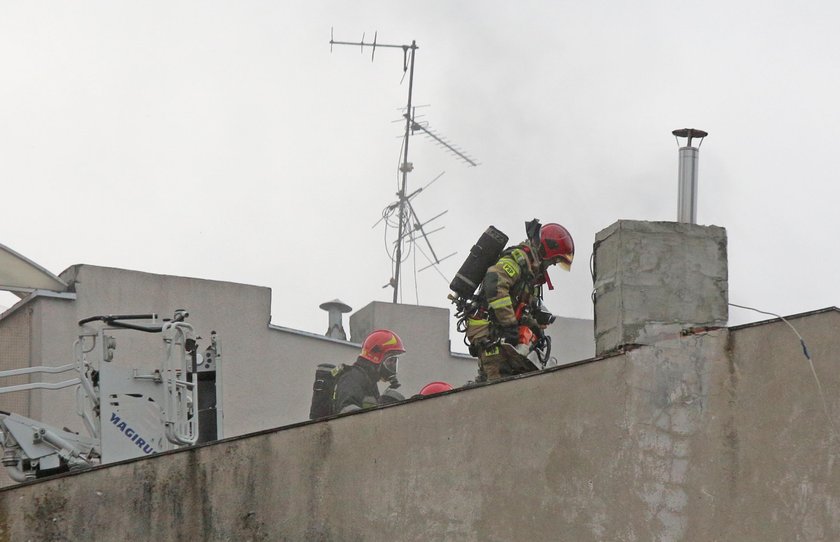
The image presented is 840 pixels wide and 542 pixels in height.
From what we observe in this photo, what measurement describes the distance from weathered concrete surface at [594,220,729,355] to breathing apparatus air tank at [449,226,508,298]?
2925 mm

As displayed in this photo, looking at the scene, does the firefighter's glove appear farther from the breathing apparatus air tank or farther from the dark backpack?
the dark backpack

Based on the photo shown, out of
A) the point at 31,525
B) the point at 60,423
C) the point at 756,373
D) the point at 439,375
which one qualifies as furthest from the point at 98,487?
the point at 439,375

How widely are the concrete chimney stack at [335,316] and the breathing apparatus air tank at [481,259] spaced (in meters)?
8.50

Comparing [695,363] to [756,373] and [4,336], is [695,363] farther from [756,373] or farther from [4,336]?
[4,336]

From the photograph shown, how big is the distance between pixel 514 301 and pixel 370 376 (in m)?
3.12

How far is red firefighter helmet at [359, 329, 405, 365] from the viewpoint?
1503 cm

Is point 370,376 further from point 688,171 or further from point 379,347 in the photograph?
point 688,171

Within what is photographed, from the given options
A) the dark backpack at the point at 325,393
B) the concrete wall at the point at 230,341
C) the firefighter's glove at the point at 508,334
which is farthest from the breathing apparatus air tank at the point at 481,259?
the concrete wall at the point at 230,341

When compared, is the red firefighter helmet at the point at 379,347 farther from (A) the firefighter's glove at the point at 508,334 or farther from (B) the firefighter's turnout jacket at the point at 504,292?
(A) the firefighter's glove at the point at 508,334

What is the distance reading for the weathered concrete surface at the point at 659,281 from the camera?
29.1 feet

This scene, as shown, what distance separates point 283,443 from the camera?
898cm

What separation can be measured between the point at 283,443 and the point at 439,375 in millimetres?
10918

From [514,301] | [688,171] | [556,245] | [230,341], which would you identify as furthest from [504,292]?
[230,341]

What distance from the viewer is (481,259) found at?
39.3 feet
